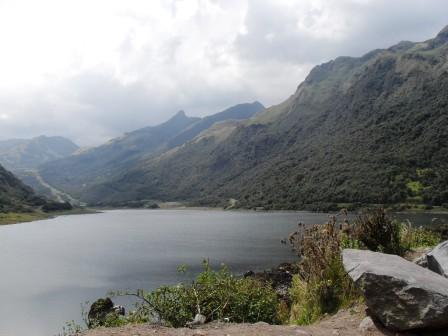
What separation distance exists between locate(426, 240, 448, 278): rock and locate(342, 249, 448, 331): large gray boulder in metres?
1.77

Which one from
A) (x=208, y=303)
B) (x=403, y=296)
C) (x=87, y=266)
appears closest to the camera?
(x=403, y=296)

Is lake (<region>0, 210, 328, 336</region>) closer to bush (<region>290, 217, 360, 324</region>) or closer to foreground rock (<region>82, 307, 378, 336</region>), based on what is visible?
bush (<region>290, 217, 360, 324</region>)

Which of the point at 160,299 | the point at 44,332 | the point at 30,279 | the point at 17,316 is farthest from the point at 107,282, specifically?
the point at 160,299

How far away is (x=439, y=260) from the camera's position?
11.9m

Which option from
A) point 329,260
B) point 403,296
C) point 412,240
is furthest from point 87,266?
point 403,296

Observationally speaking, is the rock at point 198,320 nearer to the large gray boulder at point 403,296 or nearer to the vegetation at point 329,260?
the vegetation at point 329,260

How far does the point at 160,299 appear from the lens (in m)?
13.4

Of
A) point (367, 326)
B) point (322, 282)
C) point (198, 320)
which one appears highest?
point (322, 282)

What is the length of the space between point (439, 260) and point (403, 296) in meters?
3.56

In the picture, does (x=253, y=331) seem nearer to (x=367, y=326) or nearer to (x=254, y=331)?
(x=254, y=331)

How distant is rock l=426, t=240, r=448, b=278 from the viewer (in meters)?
11.5

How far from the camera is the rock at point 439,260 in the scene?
11.5 meters

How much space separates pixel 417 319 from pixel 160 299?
7283 mm

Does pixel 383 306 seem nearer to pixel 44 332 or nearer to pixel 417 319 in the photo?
pixel 417 319
